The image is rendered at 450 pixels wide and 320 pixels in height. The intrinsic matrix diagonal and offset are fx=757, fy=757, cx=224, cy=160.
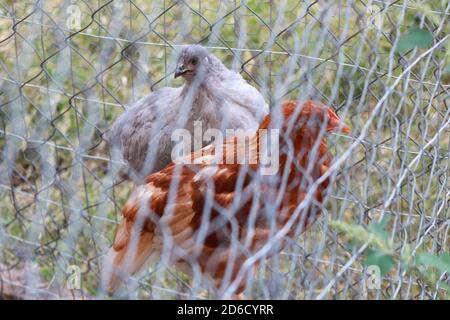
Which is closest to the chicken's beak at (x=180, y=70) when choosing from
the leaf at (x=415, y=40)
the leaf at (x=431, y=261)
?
the leaf at (x=415, y=40)

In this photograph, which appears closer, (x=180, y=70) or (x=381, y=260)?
(x=381, y=260)

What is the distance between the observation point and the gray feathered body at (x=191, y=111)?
6.56ft

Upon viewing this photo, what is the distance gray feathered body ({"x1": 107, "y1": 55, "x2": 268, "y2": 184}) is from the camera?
2.00 m

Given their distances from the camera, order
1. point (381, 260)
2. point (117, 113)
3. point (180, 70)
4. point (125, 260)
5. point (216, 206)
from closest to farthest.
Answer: point (381, 260) → point (216, 206) → point (125, 260) → point (180, 70) → point (117, 113)

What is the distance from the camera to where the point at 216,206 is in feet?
5.02

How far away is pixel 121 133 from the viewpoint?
2.21m

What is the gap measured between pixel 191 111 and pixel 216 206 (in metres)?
0.52

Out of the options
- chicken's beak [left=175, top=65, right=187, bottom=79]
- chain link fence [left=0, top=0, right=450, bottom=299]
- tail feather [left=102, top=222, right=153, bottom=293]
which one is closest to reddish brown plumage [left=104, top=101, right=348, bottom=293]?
tail feather [left=102, top=222, right=153, bottom=293]

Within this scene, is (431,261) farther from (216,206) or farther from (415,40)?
(216,206)

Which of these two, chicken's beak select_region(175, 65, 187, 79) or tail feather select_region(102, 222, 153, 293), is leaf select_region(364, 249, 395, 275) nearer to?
tail feather select_region(102, 222, 153, 293)

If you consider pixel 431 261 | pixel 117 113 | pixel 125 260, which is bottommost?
pixel 125 260

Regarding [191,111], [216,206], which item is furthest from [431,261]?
[191,111]

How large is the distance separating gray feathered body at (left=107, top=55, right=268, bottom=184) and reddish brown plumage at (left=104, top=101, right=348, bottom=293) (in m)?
0.22

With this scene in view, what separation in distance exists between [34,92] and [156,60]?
0.56 meters
